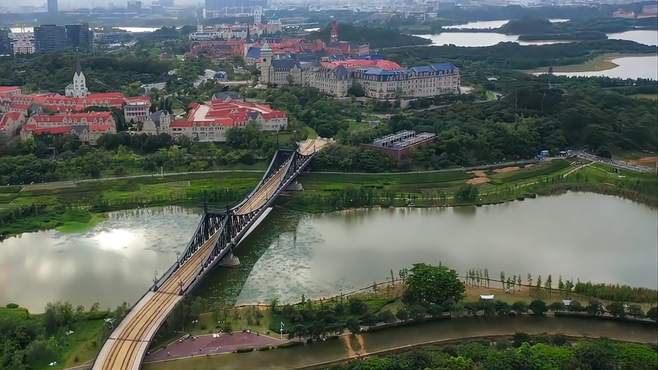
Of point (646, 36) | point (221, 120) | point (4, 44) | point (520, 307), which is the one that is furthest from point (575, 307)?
point (4, 44)

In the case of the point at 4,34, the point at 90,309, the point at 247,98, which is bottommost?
the point at 90,309

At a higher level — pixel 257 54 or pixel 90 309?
pixel 257 54

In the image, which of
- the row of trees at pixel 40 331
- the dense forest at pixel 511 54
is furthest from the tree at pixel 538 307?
the dense forest at pixel 511 54

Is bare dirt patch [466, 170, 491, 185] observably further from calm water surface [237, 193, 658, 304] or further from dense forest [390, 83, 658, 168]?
calm water surface [237, 193, 658, 304]

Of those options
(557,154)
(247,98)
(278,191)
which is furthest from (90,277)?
(247,98)

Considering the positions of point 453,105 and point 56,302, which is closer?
point 56,302

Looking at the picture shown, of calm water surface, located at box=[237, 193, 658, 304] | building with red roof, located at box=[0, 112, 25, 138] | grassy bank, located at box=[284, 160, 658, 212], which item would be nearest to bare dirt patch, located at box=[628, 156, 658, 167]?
grassy bank, located at box=[284, 160, 658, 212]

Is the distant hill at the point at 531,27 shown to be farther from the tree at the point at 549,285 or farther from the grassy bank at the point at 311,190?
the tree at the point at 549,285

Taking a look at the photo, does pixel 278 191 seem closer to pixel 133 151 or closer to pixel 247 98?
pixel 133 151
